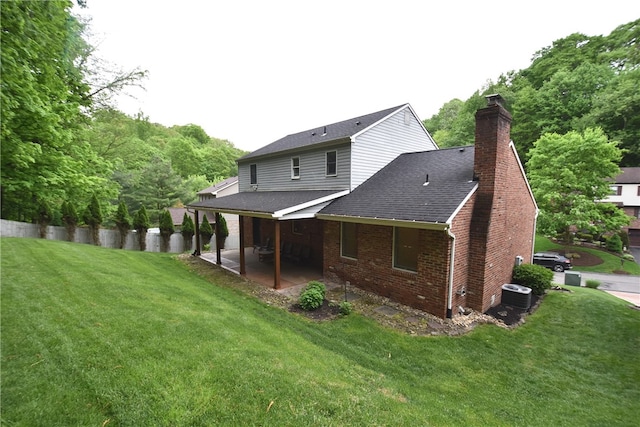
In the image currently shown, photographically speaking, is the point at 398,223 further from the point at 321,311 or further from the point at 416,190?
the point at 321,311

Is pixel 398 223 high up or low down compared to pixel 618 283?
up

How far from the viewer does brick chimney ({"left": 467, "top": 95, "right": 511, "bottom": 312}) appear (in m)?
7.62

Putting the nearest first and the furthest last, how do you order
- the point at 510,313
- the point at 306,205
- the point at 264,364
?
the point at 264,364 < the point at 510,313 < the point at 306,205

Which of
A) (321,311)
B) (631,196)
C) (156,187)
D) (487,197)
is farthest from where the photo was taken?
(631,196)

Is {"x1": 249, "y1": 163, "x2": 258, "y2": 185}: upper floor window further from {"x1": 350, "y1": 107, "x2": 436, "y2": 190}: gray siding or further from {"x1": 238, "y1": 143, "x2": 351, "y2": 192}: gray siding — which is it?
{"x1": 350, "y1": 107, "x2": 436, "y2": 190}: gray siding

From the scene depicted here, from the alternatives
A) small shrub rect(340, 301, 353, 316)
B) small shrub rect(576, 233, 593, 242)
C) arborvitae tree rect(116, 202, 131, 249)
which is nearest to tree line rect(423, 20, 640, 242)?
small shrub rect(576, 233, 593, 242)

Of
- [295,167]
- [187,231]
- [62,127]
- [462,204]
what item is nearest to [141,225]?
[187,231]

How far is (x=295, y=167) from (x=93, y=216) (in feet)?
37.7

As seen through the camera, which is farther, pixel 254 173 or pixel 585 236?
pixel 585 236

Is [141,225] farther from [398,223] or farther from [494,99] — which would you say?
[494,99]

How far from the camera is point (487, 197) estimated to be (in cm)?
772

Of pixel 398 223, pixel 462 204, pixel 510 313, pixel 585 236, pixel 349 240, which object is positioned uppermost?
pixel 462 204

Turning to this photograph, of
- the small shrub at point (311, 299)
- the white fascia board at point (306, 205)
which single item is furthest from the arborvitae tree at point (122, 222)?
the small shrub at point (311, 299)

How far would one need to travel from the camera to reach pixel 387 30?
38.3 ft
